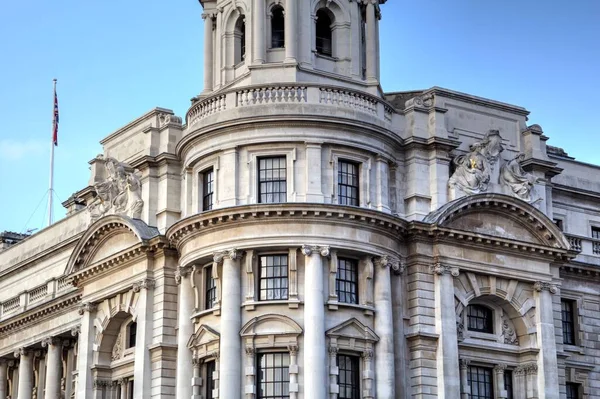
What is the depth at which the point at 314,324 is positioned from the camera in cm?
5306

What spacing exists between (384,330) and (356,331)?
3.86 feet

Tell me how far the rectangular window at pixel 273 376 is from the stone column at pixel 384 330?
11.8ft

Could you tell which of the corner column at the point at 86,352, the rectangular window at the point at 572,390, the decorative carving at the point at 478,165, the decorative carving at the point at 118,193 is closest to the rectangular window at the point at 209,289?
the decorative carving at the point at 118,193

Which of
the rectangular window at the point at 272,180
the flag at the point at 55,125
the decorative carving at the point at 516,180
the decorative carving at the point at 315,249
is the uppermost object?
the flag at the point at 55,125

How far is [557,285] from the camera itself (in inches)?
2357

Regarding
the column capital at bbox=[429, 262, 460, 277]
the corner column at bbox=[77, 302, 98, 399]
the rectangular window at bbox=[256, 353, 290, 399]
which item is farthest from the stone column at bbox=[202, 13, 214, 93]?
the rectangular window at bbox=[256, 353, 290, 399]

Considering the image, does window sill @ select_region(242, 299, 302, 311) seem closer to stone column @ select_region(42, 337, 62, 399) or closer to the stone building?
the stone building

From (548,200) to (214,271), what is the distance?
1630 centimetres

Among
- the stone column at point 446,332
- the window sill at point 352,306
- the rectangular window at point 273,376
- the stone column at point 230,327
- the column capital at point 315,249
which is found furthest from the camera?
the stone column at point 446,332

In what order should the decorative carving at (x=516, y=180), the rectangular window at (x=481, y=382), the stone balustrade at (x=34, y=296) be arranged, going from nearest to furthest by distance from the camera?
the rectangular window at (x=481, y=382) < the decorative carving at (x=516, y=180) < the stone balustrade at (x=34, y=296)

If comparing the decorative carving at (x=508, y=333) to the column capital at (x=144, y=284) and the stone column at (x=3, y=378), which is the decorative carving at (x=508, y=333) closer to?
the column capital at (x=144, y=284)

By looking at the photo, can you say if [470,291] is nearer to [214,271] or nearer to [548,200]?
[548,200]

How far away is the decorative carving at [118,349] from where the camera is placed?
2429 inches

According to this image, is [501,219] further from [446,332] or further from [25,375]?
[25,375]
